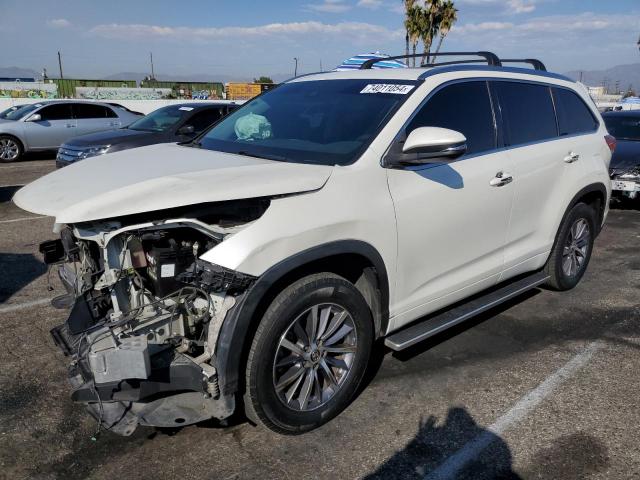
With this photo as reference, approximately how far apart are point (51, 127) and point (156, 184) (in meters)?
14.0

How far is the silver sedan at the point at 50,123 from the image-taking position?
1420cm

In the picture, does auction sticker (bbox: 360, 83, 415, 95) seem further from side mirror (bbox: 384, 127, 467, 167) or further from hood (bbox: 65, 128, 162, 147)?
hood (bbox: 65, 128, 162, 147)

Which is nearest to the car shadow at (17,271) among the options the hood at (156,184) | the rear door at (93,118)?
the hood at (156,184)

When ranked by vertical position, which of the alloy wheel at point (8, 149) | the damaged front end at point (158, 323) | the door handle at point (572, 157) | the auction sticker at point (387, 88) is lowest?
the alloy wheel at point (8, 149)

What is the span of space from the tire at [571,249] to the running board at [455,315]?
1.22 feet

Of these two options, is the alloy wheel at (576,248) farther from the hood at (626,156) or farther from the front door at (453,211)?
the hood at (626,156)

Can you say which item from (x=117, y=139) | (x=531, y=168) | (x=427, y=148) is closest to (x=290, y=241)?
(x=427, y=148)

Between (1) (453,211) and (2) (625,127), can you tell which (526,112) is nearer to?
(1) (453,211)

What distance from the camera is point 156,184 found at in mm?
2547

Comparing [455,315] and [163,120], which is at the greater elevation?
[163,120]

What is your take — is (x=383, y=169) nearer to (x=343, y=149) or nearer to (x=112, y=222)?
(x=343, y=149)

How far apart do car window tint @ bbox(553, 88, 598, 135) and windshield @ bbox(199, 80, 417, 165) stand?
6.36 feet

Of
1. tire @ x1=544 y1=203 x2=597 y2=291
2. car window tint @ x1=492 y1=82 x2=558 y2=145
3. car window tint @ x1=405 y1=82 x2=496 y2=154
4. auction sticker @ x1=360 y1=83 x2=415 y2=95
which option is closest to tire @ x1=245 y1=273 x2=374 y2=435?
car window tint @ x1=405 y1=82 x2=496 y2=154

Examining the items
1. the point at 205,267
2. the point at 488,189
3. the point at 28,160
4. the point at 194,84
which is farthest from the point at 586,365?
the point at 194,84
